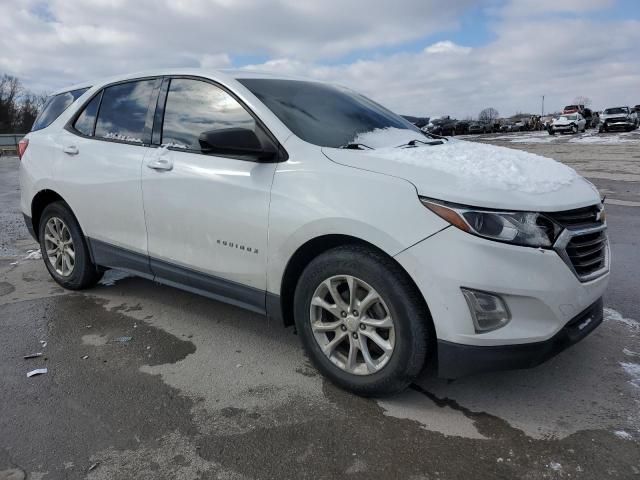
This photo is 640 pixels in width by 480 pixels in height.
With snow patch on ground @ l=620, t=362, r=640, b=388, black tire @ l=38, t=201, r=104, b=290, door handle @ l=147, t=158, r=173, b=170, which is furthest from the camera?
black tire @ l=38, t=201, r=104, b=290

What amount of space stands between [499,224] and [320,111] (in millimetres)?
1557

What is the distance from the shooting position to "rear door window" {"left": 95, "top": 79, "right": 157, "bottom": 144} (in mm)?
3910

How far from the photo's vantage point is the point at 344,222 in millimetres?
2730

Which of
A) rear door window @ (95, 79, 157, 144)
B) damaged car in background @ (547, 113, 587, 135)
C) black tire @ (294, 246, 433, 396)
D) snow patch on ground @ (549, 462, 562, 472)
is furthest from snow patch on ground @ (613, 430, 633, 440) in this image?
damaged car in background @ (547, 113, 587, 135)

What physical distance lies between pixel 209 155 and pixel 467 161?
5.22ft

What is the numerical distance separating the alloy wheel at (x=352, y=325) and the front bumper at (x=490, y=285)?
29 centimetres

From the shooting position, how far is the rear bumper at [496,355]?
252 cm

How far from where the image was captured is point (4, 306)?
14.7ft

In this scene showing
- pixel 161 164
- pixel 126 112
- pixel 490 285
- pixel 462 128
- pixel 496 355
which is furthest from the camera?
pixel 462 128

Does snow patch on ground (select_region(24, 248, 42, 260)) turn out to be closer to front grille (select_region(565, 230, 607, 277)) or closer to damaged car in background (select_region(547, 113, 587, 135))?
front grille (select_region(565, 230, 607, 277))

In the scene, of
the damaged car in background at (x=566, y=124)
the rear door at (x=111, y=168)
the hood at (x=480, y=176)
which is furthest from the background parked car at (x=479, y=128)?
the hood at (x=480, y=176)

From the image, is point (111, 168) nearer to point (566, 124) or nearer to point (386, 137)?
point (386, 137)

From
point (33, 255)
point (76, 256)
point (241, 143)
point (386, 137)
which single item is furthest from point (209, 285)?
point (33, 255)

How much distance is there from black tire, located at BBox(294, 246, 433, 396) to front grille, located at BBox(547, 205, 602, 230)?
2.53 feet
